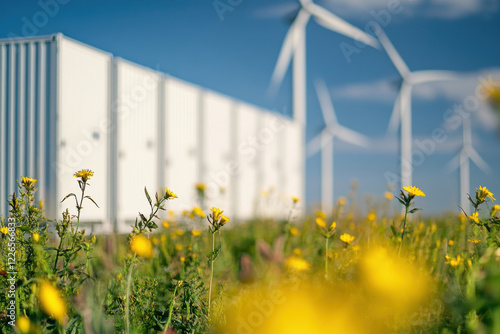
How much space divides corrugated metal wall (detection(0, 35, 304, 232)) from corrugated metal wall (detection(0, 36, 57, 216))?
0.06ft

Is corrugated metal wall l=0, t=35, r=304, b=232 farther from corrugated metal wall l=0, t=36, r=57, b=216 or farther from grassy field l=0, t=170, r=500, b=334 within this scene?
grassy field l=0, t=170, r=500, b=334

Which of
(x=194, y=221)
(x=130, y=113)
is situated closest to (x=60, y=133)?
(x=130, y=113)

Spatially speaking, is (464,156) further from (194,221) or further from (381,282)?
(381,282)

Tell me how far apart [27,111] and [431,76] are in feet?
47.4

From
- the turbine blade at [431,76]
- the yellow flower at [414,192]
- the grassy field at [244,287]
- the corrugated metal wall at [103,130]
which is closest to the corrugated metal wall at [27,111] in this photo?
the corrugated metal wall at [103,130]

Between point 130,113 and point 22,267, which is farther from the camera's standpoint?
point 130,113

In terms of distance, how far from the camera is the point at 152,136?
10883 mm

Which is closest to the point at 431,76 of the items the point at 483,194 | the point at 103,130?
the point at 103,130

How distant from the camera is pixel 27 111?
27.2 ft

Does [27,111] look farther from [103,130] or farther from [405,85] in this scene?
[405,85]

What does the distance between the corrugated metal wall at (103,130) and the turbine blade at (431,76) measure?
8505mm

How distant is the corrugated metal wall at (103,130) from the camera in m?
8.18

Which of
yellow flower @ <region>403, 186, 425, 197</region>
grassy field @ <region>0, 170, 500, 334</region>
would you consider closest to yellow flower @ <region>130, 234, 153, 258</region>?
grassy field @ <region>0, 170, 500, 334</region>

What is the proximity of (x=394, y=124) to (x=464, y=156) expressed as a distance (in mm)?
4645
